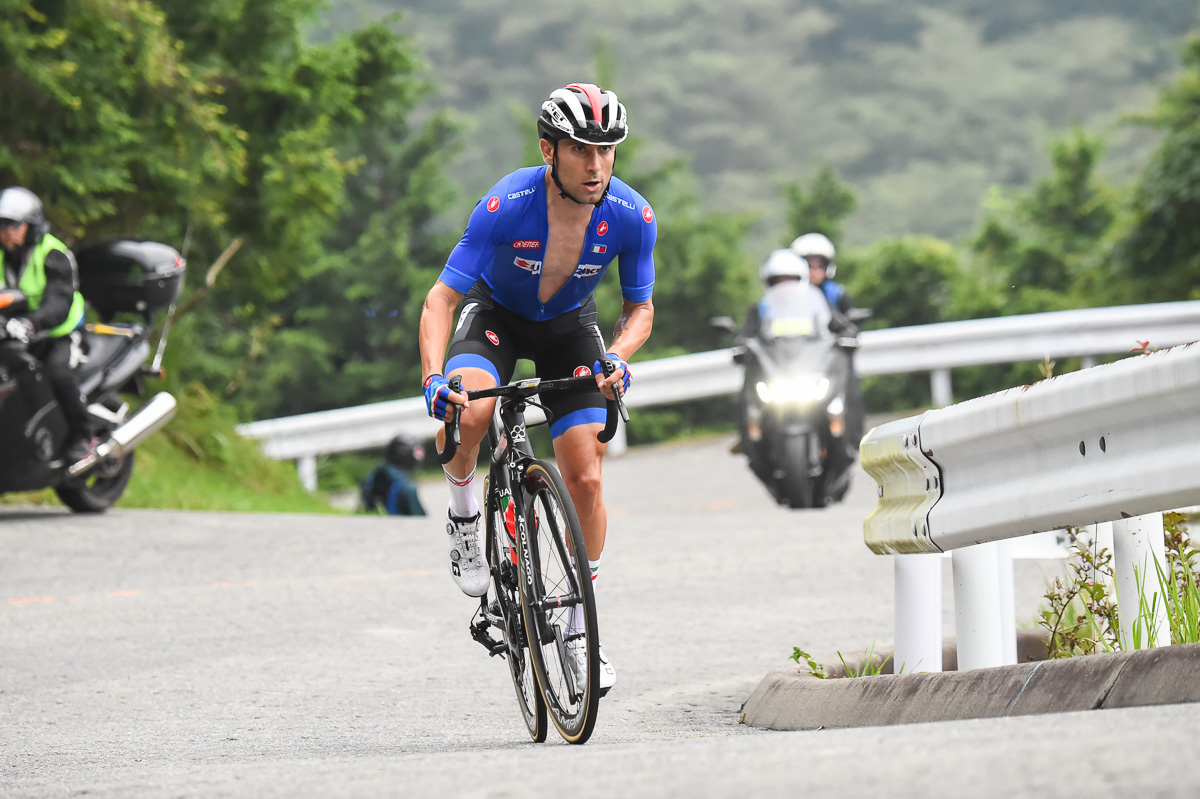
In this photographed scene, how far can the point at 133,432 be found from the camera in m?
11.8

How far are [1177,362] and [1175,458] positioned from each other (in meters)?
0.25

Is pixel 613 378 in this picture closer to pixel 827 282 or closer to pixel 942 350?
pixel 827 282

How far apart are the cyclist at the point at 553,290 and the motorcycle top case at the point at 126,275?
7.37 m

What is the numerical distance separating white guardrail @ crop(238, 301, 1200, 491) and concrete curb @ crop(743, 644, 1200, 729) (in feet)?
46.1

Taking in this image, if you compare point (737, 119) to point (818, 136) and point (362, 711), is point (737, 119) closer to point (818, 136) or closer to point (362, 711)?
point (818, 136)

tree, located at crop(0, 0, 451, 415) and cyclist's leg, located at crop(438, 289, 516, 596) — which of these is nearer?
cyclist's leg, located at crop(438, 289, 516, 596)

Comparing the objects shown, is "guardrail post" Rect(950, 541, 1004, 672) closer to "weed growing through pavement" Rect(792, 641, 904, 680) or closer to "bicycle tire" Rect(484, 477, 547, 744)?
"weed growing through pavement" Rect(792, 641, 904, 680)

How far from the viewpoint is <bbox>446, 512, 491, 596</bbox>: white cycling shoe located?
19.3ft

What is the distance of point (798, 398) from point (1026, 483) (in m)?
8.43

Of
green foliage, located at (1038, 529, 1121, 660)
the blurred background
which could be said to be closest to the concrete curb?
green foliage, located at (1038, 529, 1121, 660)

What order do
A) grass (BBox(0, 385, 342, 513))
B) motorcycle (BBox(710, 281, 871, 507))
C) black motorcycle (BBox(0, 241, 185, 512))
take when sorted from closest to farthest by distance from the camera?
black motorcycle (BBox(0, 241, 185, 512))
motorcycle (BBox(710, 281, 871, 507))
grass (BBox(0, 385, 342, 513))

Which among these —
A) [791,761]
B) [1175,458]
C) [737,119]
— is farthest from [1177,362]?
[737,119]

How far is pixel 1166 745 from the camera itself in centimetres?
317

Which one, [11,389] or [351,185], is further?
[351,185]
